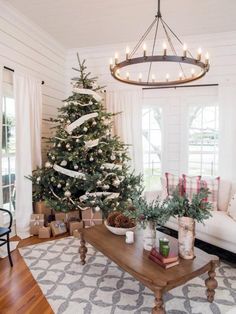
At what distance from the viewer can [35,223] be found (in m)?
3.71

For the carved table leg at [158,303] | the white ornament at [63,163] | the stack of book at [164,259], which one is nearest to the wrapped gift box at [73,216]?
the white ornament at [63,163]

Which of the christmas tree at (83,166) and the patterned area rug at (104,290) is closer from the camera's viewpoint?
the patterned area rug at (104,290)

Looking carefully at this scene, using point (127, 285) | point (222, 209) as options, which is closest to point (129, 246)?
point (127, 285)

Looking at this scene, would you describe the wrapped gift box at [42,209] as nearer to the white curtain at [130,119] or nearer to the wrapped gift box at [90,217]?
the wrapped gift box at [90,217]

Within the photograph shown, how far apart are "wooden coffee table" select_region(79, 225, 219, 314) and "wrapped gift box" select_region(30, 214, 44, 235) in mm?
1345

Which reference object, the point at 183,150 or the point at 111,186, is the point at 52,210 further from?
the point at 183,150

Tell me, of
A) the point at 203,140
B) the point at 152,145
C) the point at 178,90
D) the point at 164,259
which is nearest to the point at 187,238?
the point at 164,259

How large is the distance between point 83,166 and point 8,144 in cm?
110

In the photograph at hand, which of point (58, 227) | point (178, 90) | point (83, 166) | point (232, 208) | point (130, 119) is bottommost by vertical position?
point (58, 227)

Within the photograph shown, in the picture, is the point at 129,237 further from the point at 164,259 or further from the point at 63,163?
the point at 63,163

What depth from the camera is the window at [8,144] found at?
3523 mm

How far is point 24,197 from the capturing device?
370cm

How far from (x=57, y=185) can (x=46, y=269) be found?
127cm

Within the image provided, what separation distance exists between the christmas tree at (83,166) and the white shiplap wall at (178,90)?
34.6 inches
